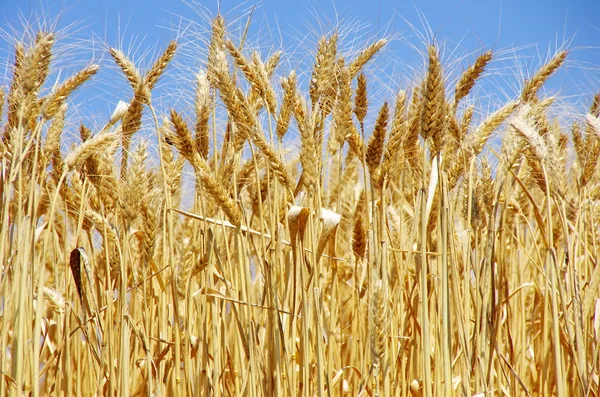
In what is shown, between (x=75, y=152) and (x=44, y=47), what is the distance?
0.28m

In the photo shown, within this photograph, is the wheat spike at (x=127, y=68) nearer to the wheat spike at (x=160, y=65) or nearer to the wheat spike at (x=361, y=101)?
the wheat spike at (x=160, y=65)

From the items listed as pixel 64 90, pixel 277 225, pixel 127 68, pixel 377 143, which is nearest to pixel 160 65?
pixel 127 68

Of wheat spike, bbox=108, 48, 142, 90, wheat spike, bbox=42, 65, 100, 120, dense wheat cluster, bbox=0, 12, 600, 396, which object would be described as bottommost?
dense wheat cluster, bbox=0, 12, 600, 396

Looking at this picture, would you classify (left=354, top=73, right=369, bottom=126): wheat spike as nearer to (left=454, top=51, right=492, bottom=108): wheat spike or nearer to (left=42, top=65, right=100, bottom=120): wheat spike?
(left=454, top=51, right=492, bottom=108): wheat spike

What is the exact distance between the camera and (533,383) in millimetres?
2453

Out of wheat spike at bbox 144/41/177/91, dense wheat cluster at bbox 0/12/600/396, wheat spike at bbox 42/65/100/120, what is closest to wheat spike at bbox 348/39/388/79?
dense wheat cluster at bbox 0/12/600/396

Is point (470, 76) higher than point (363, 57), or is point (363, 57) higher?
point (363, 57)

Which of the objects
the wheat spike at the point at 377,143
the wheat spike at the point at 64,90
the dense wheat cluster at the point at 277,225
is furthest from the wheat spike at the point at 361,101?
the wheat spike at the point at 64,90

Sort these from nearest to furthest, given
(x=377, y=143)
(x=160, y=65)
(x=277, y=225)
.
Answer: (x=377, y=143)
(x=277, y=225)
(x=160, y=65)

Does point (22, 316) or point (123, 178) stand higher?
point (123, 178)

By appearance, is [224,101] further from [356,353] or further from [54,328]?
[54,328]

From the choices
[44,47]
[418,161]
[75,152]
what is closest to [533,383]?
[418,161]

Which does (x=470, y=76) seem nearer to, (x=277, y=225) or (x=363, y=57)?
(x=363, y=57)

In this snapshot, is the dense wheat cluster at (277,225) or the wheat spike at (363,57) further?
the wheat spike at (363,57)
